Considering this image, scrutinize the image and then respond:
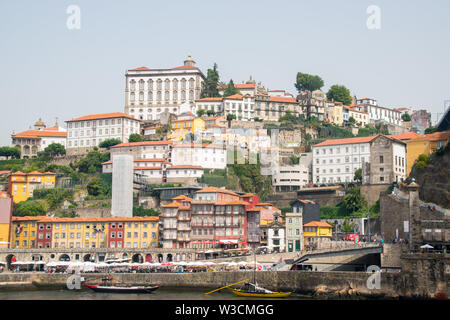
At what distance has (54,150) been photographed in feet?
419

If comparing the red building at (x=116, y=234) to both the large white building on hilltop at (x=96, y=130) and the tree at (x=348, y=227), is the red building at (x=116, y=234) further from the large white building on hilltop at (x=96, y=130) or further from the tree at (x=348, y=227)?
the large white building on hilltop at (x=96, y=130)

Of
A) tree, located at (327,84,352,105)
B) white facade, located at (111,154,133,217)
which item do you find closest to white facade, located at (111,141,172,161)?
white facade, located at (111,154,133,217)

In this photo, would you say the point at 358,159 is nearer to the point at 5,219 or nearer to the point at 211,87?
the point at 211,87

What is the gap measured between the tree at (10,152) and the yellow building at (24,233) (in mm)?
→ 42455

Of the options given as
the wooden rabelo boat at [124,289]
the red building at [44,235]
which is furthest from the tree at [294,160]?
the wooden rabelo boat at [124,289]

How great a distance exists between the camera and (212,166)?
366 ft

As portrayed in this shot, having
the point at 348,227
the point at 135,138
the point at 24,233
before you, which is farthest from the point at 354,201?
the point at 135,138

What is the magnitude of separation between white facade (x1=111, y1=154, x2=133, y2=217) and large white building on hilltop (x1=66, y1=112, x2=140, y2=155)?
1134 inches

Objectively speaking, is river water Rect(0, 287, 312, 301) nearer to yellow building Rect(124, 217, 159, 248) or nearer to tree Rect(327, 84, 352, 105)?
yellow building Rect(124, 217, 159, 248)

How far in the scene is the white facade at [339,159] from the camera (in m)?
106

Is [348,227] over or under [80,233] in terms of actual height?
over

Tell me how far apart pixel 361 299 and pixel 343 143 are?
5463 cm

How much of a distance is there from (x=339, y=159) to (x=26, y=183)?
53.8m
